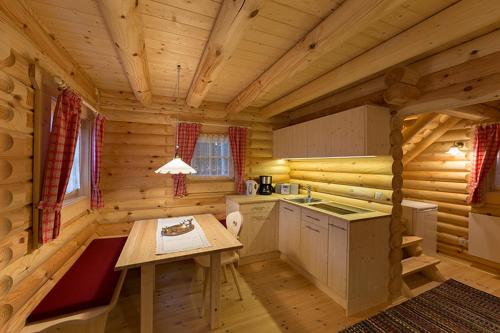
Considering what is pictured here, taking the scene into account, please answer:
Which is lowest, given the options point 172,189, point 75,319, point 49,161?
point 75,319

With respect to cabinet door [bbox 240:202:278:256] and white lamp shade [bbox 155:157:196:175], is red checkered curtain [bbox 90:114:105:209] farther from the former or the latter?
cabinet door [bbox 240:202:278:256]

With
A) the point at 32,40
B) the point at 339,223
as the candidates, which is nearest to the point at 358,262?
the point at 339,223

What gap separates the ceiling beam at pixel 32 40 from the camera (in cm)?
125

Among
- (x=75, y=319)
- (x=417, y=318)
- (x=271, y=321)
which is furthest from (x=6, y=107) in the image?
(x=417, y=318)

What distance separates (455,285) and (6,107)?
14.9 feet

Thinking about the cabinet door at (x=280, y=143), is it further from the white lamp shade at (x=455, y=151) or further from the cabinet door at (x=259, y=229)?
the white lamp shade at (x=455, y=151)

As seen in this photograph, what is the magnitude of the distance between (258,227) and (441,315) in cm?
215

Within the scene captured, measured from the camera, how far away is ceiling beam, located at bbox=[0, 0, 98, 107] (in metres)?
1.25

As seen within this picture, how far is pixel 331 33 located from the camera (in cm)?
139

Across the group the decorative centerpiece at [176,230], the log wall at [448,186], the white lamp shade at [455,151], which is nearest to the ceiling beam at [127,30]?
the decorative centerpiece at [176,230]

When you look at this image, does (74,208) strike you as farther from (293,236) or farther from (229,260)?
(293,236)

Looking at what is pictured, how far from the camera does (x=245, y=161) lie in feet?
12.5

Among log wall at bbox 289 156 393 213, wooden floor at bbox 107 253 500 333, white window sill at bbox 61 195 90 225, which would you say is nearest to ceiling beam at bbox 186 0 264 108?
white window sill at bbox 61 195 90 225

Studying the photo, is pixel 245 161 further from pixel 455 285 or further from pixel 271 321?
pixel 455 285
